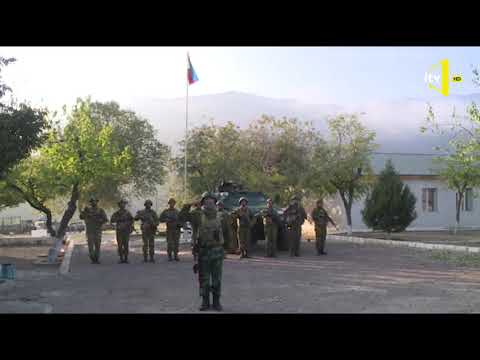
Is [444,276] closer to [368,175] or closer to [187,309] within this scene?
[187,309]

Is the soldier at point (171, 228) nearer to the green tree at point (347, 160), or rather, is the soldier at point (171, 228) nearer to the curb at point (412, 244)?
the curb at point (412, 244)

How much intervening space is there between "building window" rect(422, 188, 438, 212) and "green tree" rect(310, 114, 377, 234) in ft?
18.0

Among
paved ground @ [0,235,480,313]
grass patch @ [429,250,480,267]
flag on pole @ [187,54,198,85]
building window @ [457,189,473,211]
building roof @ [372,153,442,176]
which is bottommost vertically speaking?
paved ground @ [0,235,480,313]

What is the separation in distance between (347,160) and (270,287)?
613 inches

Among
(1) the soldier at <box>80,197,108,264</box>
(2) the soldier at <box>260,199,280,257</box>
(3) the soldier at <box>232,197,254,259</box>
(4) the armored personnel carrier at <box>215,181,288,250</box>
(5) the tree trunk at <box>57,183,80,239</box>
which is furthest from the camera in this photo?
(4) the armored personnel carrier at <box>215,181,288,250</box>

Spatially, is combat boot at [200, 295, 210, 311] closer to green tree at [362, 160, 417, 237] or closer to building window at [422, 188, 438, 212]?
green tree at [362, 160, 417, 237]

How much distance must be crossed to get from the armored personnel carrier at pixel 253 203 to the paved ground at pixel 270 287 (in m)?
2.16

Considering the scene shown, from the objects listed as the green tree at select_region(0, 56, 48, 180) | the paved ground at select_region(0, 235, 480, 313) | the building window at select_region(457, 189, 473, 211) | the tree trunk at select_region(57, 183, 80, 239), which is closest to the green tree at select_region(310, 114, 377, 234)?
the building window at select_region(457, 189, 473, 211)

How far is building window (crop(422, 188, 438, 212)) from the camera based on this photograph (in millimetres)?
31297

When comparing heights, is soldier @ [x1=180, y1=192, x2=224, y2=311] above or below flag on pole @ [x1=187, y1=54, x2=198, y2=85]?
below

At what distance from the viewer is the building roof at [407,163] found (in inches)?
1235

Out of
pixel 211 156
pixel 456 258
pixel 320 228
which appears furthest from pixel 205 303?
pixel 211 156
